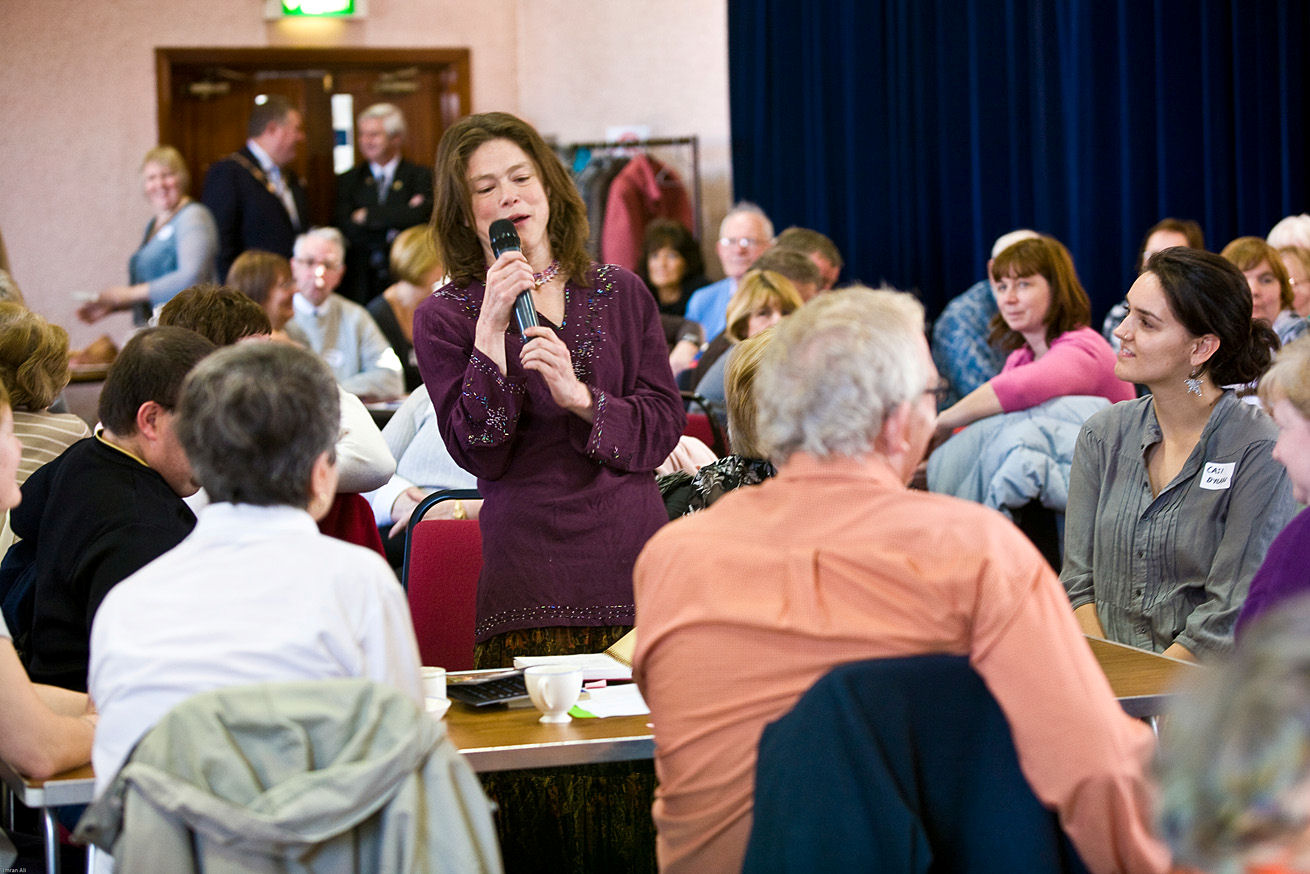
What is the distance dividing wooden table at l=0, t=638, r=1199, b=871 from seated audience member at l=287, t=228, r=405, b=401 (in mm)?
4062

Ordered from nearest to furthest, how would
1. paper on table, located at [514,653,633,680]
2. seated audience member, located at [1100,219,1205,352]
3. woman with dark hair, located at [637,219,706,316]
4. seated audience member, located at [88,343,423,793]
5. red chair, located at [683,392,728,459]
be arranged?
seated audience member, located at [88,343,423,793], paper on table, located at [514,653,633,680], red chair, located at [683,392,728,459], seated audience member, located at [1100,219,1205,352], woman with dark hair, located at [637,219,706,316]

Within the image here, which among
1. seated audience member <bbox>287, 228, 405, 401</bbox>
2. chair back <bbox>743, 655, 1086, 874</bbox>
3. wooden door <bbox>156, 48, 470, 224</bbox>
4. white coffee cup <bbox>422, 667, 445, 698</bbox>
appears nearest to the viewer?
chair back <bbox>743, 655, 1086, 874</bbox>

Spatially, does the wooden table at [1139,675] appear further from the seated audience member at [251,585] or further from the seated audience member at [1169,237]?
the seated audience member at [1169,237]

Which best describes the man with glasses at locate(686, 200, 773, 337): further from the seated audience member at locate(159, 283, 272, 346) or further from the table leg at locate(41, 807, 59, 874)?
the table leg at locate(41, 807, 59, 874)

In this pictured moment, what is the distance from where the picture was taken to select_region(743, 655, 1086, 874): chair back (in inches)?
51.1

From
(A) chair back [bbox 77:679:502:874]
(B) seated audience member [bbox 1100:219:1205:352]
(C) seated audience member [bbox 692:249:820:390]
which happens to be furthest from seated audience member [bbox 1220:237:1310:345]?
(A) chair back [bbox 77:679:502:874]

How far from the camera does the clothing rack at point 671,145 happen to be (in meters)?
8.23

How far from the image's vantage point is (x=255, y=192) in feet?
24.8

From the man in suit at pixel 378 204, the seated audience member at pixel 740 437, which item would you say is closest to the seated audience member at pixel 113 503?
the seated audience member at pixel 740 437

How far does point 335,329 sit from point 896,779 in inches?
204

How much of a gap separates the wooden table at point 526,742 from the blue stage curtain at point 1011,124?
3.95m

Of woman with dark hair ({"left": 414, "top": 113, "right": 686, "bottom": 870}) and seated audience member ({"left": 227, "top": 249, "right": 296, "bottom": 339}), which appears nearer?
woman with dark hair ({"left": 414, "top": 113, "right": 686, "bottom": 870})

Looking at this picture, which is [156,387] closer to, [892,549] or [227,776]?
[227,776]

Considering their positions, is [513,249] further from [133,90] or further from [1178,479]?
[133,90]
